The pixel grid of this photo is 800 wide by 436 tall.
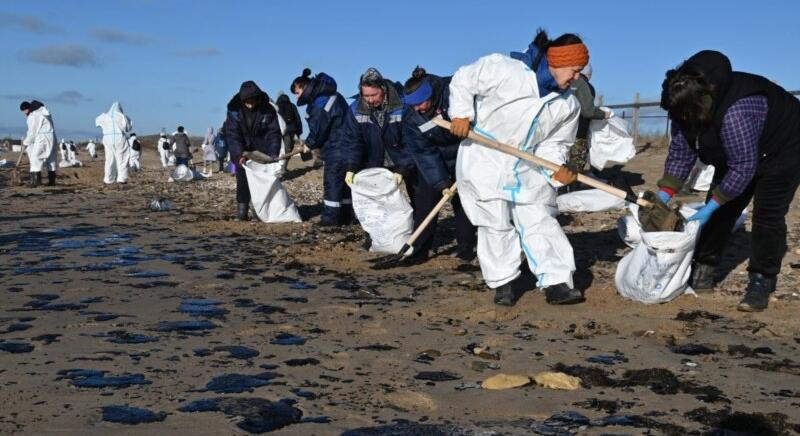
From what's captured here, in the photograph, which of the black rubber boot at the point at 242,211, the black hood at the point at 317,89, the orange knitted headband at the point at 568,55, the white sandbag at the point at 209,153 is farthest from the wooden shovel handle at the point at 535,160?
the white sandbag at the point at 209,153

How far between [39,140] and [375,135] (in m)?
10.4

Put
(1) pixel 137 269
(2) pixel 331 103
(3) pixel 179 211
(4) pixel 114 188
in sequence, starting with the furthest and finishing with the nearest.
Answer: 1. (4) pixel 114 188
2. (3) pixel 179 211
3. (2) pixel 331 103
4. (1) pixel 137 269

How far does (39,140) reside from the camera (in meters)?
15.6

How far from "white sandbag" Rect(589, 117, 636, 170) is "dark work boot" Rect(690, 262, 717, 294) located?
3031mm

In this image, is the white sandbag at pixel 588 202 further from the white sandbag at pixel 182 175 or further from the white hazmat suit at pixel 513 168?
the white sandbag at pixel 182 175

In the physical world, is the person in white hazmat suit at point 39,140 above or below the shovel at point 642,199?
above

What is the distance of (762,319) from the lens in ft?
14.3

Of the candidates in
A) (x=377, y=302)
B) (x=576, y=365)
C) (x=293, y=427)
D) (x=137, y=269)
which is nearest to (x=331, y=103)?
(x=137, y=269)

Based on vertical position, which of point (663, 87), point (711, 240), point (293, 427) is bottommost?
point (293, 427)

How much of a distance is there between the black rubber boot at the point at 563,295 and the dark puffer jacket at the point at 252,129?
16.8ft

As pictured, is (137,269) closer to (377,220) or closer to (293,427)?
(377,220)

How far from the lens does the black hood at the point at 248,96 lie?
886 cm

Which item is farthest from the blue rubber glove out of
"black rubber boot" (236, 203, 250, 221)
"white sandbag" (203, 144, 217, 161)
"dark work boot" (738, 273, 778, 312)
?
"white sandbag" (203, 144, 217, 161)

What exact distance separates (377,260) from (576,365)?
10.2 feet
